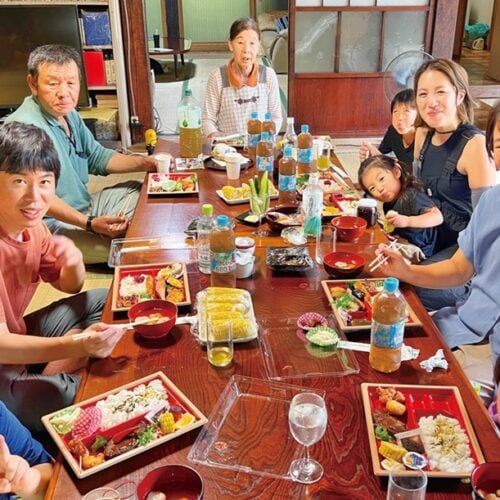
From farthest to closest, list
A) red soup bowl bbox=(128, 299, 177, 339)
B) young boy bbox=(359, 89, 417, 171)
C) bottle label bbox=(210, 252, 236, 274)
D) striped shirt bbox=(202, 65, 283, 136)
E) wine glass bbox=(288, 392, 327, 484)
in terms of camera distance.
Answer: striped shirt bbox=(202, 65, 283, 136), young boy bbox=(359, 89, 417, 171), bottle label bbox=(210, 252, 236, 274), red soup bowl bbox=(128, 299, 177, 339), wine glass bbox=(288, 392, 327, 484)

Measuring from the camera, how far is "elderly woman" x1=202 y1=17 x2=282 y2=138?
3.27 metres

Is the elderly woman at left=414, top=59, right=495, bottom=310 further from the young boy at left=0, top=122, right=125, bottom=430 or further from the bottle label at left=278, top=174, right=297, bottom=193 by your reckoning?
the young boy at left=0, top=122, right=125, bottom=430

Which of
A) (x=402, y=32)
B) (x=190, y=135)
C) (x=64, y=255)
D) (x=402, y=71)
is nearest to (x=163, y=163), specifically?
(x=190, y=135)

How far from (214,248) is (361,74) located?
155 inches

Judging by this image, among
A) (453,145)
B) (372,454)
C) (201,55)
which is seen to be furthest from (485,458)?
(201,55)

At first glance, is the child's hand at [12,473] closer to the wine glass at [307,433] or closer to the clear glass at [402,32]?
the wine glass at [307,433]

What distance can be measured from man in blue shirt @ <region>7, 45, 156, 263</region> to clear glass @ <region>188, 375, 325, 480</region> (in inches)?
58.7

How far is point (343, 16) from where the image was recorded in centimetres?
492

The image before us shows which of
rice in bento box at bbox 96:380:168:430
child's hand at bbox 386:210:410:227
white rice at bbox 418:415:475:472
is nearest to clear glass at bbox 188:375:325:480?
rice in bento box at bbox 96:380:168:430

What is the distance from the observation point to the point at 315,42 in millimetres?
5023

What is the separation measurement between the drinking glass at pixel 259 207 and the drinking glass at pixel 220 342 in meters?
0.72

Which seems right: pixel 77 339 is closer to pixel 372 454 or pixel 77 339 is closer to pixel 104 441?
pixel 104 441

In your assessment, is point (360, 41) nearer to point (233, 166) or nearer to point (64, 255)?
point (233, 166)

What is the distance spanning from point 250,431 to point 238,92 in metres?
2.54
